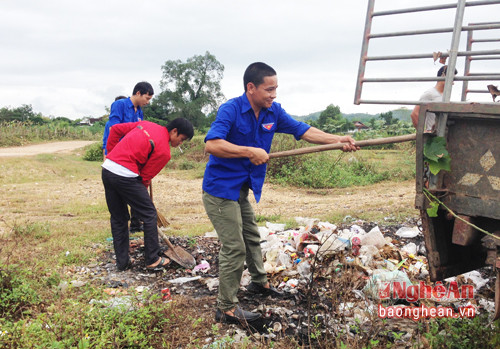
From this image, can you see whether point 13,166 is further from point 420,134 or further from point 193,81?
point 193,81

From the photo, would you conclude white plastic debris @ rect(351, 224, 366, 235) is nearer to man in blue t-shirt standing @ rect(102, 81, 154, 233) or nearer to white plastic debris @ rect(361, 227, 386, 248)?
white plastic debris @ rect(361, 227, 386, 248)

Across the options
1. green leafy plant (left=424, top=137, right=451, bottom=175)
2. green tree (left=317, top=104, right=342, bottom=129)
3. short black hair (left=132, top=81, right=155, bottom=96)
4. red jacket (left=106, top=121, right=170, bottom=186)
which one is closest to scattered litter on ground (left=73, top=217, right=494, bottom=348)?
green leafy plant (left=424, top=137, right=451, bottom=175)

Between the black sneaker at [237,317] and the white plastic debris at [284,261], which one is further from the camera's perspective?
the white plastic debris at [284,261]

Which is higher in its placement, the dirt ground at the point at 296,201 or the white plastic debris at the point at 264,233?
the white plastic debris at the point at 264,233

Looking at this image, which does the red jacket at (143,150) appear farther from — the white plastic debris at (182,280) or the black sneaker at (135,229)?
the black sneaker at (135,229)

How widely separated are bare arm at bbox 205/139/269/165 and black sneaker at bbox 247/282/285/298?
1248 millimetres

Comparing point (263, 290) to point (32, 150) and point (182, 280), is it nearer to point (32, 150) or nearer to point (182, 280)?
point (182, 280)

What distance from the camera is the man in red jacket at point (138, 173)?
14.3 feet

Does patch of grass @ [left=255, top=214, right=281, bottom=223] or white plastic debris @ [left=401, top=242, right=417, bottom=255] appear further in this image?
patch of grass @ [left=255, top=214, right=281, bottom=223]

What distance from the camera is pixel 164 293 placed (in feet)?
12.7

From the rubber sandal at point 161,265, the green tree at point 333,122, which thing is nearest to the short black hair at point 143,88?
the rubber sandal at point 161,265

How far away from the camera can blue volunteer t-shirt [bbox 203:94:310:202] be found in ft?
10.6

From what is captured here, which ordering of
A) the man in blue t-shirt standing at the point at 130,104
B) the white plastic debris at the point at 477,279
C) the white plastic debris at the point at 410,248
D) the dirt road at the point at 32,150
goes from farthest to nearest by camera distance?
the dirt road at the point at 32,150 → the man in blue t-shirt standing at the point at 130,104 → the white plastic debris at the point at 410,248 → the white plastic debris at the point at 477,279

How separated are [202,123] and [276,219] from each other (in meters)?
23.9
